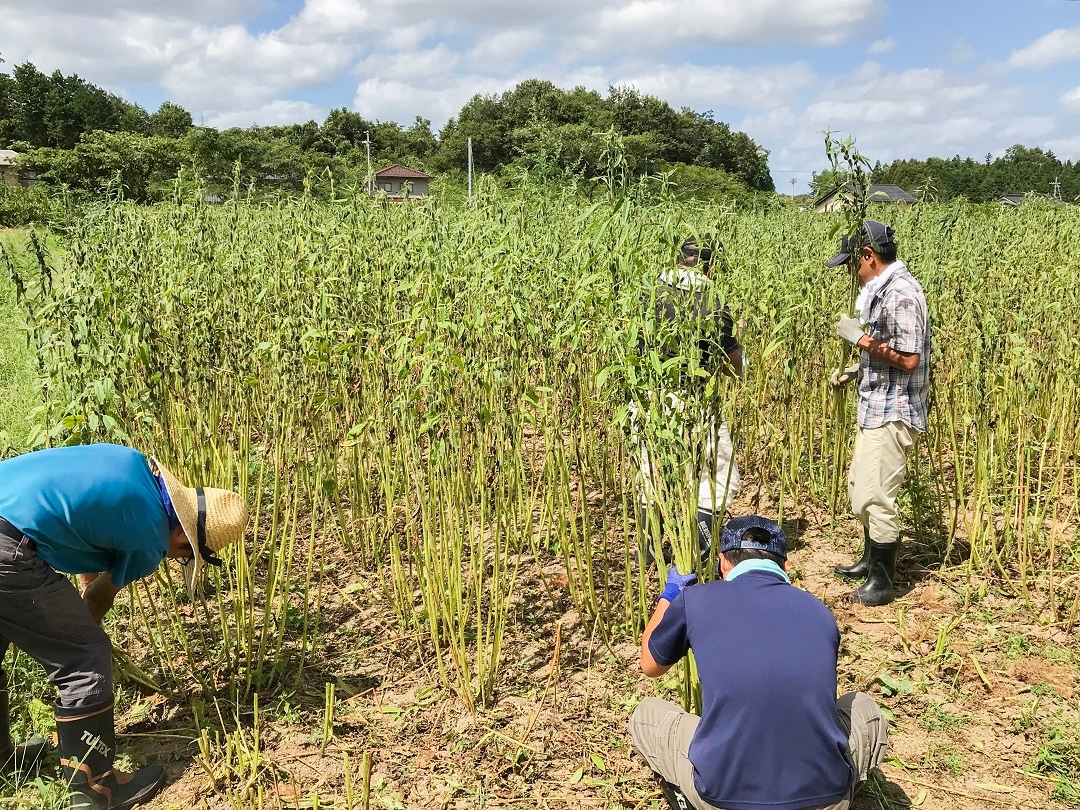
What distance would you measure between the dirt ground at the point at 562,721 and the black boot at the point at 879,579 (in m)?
0.06

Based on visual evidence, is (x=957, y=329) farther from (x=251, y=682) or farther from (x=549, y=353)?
(x=251, y=682)

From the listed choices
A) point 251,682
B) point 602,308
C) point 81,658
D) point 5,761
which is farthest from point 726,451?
point 5,761

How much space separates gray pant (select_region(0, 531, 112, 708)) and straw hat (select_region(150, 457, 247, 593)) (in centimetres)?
33

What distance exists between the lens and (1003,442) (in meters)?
3.78

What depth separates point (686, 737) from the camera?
230 centimetres

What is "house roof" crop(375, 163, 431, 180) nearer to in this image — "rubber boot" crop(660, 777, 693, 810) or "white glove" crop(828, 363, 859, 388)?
"white glove" crop(828, 363, 859, 388)

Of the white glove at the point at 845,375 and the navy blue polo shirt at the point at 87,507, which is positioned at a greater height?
the white glove at the point at 845,375

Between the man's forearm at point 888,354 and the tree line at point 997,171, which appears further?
the tree line at point 997,171

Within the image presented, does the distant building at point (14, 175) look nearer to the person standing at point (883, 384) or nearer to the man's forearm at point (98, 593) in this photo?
the man's forearm at point (98, 593)

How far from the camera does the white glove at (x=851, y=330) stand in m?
3.55

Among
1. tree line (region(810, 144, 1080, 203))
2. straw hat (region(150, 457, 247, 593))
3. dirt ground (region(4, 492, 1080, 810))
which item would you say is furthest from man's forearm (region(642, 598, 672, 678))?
tree line (region(810, 144, 1080, 203))

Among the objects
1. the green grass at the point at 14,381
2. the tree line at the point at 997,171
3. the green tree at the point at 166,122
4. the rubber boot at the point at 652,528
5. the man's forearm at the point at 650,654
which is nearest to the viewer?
the man's forearm at the point at 650,654

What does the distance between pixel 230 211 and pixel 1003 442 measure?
505 cm

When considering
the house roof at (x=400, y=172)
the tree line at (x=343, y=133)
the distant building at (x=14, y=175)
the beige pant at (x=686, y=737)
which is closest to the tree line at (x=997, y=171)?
the tree line at (x=343, y=133)
